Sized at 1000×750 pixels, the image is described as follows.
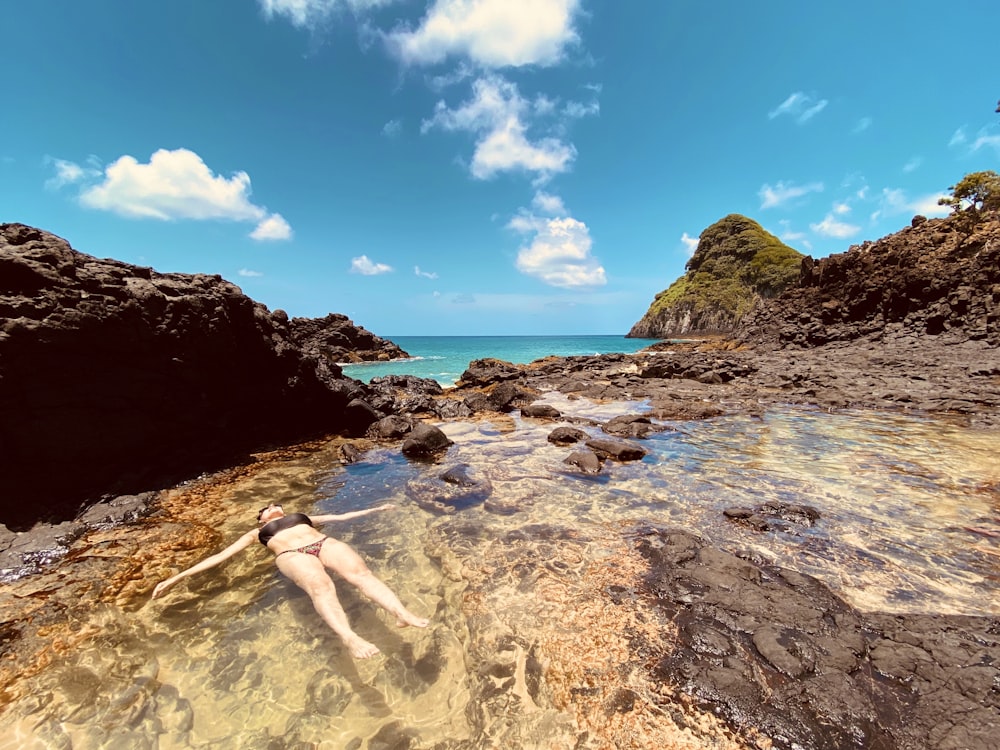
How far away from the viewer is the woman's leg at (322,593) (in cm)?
491

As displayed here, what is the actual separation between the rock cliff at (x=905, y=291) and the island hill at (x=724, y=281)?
5556cm

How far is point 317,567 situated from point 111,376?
25.7 ft

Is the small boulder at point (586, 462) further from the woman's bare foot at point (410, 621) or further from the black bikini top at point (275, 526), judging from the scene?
the black bikini top at point (275, 526)

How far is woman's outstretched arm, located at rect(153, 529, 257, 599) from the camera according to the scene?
612cm

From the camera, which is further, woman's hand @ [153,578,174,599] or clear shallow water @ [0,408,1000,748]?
woman's hand @ [153,578,174,599]

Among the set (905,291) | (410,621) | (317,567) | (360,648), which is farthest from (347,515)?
(905,291)

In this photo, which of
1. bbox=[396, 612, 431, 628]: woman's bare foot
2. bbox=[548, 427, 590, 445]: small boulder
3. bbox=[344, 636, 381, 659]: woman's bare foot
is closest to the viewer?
bbox=[344, 636, 381, 659]: woman's bare foot

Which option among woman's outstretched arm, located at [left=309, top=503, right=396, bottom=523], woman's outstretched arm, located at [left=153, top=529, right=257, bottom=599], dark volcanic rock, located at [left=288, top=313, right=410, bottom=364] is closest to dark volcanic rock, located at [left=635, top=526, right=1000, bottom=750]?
woman's outstretched arm, located at [left=309, top=503, right=396, bottom=523]

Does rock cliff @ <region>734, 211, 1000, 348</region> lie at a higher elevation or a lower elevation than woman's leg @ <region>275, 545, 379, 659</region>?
higher

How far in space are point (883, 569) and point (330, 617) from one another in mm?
8297

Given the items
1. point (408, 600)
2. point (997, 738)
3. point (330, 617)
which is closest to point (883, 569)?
point (997, 738)

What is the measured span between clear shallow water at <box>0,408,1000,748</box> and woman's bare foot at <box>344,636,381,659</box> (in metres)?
0.15

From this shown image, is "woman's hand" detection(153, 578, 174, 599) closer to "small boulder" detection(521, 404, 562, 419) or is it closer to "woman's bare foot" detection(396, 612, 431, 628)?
"woman's bare foot" detection(396, 612, 431, 628)

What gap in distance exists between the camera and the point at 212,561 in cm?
676
